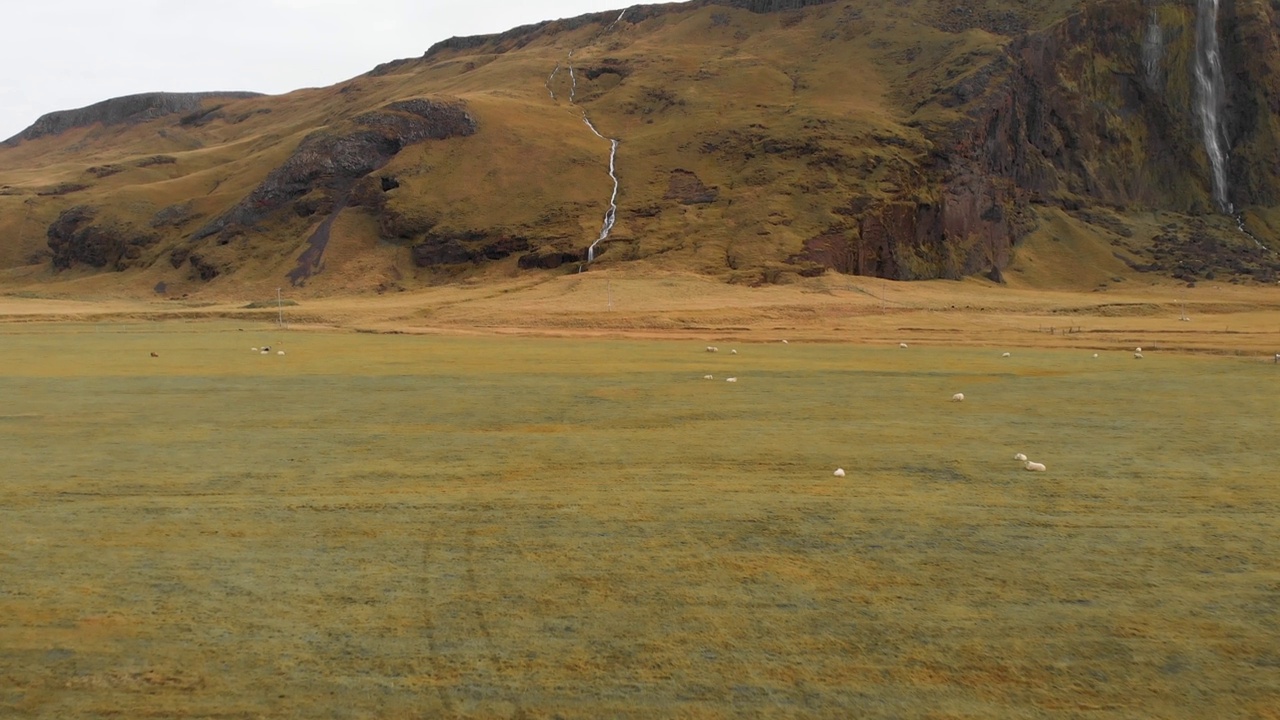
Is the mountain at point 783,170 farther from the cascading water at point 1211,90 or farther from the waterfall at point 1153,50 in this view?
the waterfall at point 1153,50

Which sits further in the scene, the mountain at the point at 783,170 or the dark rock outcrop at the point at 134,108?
the dark rock outcrop at the point at 134,108

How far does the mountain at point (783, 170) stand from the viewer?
259 feet

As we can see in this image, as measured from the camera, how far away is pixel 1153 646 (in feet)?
20.7

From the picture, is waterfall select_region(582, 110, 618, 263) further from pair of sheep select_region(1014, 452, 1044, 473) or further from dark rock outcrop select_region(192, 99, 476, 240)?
pair of sheep select_region(1014, 452, 1044, 473)

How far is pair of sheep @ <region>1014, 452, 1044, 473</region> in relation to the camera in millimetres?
11367

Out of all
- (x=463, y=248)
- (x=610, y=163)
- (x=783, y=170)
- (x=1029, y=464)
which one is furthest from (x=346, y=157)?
(x=1029, y=464)

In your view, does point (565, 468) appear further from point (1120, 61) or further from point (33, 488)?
point (1120, 61)

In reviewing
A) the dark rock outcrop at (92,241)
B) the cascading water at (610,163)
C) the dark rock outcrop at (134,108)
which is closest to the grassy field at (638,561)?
the cascading water at (610,163)

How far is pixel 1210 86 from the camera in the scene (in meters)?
104

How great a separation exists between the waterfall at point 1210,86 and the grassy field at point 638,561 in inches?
4045

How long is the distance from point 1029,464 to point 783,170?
72.7 meters

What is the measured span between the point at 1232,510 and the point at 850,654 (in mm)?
5628

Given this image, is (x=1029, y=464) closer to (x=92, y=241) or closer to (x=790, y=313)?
(x=790, y=313)

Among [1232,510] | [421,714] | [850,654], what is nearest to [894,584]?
[850,654]
